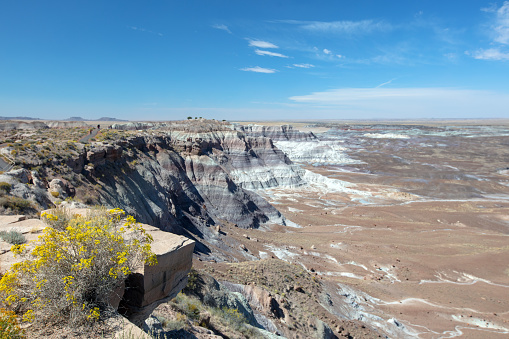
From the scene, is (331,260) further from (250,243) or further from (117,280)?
(117,280)

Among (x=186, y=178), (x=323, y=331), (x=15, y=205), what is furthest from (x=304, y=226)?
(x=15, y=205)

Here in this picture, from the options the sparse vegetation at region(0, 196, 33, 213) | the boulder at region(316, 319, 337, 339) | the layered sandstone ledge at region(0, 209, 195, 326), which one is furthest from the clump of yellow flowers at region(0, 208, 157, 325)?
the boulder at region(316, 319, 337, 339)

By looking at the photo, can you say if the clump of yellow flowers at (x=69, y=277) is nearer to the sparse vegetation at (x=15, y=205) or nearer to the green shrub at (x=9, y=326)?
the green shrub at (x=9, y=326)

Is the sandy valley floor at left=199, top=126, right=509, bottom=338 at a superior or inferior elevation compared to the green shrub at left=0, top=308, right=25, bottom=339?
inferior

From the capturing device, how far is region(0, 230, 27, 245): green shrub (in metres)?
5.79

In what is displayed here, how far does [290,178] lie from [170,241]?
50984 mm

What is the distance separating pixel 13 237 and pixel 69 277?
261cm

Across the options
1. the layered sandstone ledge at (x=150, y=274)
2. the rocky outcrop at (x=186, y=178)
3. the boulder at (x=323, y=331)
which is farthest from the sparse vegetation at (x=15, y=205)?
the boulder at (x=323, y=331)

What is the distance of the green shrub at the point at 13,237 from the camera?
19.0 feet

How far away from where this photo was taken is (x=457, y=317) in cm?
1970

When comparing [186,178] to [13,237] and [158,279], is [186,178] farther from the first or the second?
[158,279]

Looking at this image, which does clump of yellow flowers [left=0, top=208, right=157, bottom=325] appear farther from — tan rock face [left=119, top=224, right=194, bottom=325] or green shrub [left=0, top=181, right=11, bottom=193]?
green shrub [left=0, top=181, right=11, bottom=193]

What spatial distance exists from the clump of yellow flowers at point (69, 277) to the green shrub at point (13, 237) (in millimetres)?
912

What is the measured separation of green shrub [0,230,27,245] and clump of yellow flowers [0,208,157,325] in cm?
91
